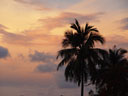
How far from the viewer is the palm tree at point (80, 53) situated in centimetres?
3703

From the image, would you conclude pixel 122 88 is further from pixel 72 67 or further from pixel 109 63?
pixel 109 63

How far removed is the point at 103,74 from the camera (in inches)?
1563

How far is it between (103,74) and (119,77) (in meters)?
2.34

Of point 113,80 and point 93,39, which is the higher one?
point 93,39

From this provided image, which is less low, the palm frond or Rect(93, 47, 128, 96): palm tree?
the palm frond

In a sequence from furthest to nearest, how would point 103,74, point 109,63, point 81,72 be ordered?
1. point 109,63
2. point 103,74
3. point 81,72

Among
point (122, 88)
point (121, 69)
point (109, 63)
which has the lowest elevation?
point (122, 88)

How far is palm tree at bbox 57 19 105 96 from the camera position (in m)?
37.0

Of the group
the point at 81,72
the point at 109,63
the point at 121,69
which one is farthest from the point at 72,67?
the point at 109,63

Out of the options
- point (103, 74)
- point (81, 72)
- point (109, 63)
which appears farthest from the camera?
point (109, 63)

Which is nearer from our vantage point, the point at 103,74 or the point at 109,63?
the point at 103,74

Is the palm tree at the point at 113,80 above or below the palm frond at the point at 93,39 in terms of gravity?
below

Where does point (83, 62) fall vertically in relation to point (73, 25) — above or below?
below

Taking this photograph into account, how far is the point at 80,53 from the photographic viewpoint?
37.1 meters
